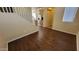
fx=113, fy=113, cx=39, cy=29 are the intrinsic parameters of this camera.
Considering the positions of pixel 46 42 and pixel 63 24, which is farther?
pixel 63 24

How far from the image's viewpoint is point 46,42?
4.12 m

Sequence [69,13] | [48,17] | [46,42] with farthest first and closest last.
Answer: [48,17]
[46,42]
[69,13]

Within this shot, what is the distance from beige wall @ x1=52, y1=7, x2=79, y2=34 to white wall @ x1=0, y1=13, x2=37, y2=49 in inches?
39.8

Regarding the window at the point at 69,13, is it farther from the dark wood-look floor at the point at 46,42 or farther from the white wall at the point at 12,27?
the white wall at the point at 12,27

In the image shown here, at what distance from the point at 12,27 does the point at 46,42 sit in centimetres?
134

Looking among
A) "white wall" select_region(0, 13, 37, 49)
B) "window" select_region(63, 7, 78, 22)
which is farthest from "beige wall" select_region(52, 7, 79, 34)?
"white wall" select_region(0, 13, 37, 49)

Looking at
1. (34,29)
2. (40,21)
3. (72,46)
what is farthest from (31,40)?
(40,21)

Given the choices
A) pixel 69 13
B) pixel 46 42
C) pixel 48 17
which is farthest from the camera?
pixel 48 17

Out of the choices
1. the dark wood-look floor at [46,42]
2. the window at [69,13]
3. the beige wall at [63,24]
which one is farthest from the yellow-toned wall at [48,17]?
the window at [69,13]

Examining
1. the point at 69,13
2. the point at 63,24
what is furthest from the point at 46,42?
the point at 69,13


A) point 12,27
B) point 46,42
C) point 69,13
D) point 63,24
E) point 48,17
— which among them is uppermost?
point 69,13

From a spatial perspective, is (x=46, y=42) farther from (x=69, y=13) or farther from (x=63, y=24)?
(x=69, y=13)
